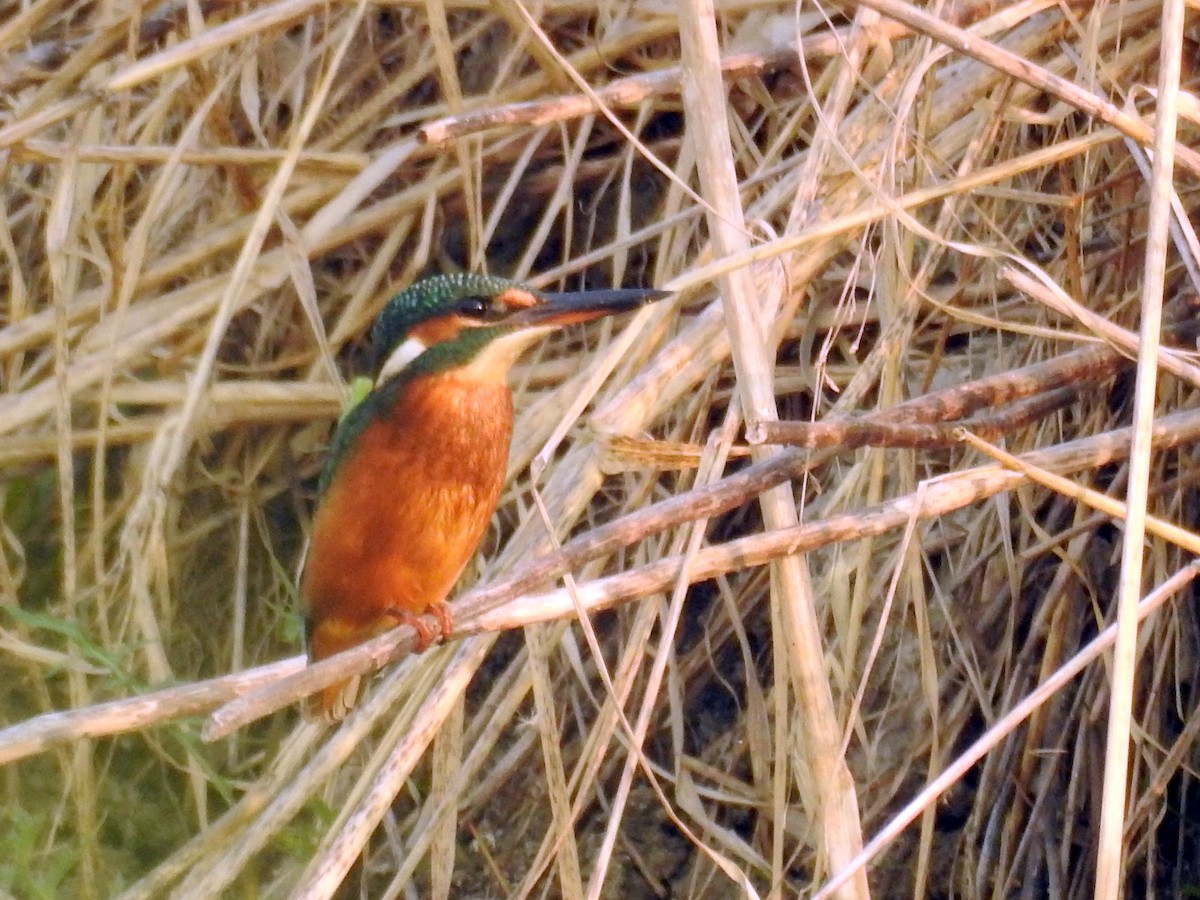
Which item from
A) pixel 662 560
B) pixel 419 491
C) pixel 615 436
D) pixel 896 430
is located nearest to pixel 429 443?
pixel 419 491

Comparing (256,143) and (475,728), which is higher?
(256,143)

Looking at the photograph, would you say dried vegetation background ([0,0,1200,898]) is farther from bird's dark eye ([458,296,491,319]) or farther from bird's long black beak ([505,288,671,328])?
bird's dark eye ([458,296,491,319])

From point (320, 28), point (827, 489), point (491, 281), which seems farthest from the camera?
point (320, 28)

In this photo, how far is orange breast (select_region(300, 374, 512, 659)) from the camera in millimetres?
1946

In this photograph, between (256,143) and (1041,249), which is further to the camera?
(256,143)

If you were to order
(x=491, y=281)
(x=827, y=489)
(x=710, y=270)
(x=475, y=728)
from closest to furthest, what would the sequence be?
(x=710, y=270) < (x=491, y=281) < (x=475, y=728) < (x=827, y=489)

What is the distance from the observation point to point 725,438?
1.55 m

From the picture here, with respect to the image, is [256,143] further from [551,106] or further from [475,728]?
[551,106]

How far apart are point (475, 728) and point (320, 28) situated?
129cm

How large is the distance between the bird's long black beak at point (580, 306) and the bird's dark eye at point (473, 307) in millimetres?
35

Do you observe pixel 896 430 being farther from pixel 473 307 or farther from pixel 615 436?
pixel 473 307

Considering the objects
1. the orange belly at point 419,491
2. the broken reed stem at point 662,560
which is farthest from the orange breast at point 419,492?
the broken reed stem at point 662,560

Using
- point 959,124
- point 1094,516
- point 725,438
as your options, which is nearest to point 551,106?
point 725,438

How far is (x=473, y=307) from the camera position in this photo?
1927mm
